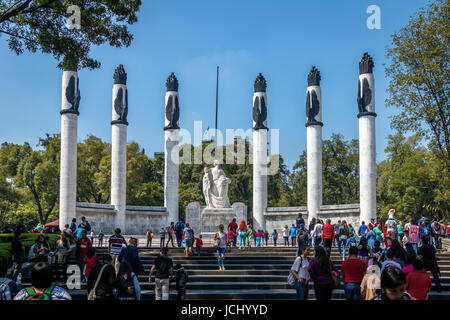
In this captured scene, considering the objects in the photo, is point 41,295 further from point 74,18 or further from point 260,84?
point 260,84

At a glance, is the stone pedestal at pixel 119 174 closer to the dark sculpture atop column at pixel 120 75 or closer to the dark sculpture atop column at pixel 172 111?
the dark sculpture atop column at pixel 120 75

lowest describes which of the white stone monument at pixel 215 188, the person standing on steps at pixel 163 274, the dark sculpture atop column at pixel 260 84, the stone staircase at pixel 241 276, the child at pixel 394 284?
the stone staircase at pixel 241 276

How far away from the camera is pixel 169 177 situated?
39.3 metres

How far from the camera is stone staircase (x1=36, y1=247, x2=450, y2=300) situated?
1341cm

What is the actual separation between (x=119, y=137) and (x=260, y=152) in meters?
10.5

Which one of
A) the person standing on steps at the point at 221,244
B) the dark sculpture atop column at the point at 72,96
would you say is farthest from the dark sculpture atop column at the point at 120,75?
the person standing on steps at the point at 221,244

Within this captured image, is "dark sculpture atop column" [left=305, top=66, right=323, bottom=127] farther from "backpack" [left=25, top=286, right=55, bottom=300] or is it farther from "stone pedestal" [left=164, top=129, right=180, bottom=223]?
"backpack" [left=25, top=286, right=55, bottom=300]

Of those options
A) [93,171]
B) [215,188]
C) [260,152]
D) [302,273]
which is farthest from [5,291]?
[93,171]

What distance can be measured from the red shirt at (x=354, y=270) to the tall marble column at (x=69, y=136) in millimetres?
27515

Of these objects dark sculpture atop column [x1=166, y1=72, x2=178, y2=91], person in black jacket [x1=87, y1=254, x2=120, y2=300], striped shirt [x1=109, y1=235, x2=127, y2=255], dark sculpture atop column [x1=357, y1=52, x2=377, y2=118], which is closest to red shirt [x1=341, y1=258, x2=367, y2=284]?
person in black jacket [x1=87, y1=254, x2=120, y2=300]

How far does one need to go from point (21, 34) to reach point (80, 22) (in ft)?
6.52

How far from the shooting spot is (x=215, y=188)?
35.3m

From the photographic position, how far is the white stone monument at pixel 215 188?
3519cm

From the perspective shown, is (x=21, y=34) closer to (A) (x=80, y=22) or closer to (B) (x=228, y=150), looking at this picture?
(A) (x=80, y=22)
